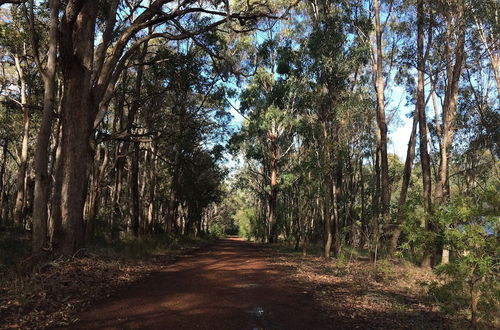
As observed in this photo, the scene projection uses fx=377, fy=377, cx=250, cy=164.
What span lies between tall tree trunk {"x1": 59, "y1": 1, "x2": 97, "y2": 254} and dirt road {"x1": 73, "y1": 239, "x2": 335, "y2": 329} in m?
2.53

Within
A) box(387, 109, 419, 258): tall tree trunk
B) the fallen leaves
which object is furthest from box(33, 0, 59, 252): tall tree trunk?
box(387, 109, 419, 258): tall tree trunk

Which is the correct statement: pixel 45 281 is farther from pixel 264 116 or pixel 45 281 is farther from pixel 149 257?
pixel 264 116

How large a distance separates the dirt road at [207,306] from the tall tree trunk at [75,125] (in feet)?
8.29

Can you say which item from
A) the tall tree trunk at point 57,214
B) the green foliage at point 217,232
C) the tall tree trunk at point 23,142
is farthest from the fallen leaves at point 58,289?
the green foliage at point 217,232

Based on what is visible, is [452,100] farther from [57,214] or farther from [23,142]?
[23,142]

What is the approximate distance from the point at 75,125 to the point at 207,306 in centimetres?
618

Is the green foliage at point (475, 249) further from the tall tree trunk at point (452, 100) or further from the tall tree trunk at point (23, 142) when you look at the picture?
the tall tree trunk at point (23, 142)

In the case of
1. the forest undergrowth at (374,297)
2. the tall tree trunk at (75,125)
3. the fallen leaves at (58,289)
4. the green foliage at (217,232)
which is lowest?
the green foliage at (217,232)

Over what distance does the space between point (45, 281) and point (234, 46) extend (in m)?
20.0

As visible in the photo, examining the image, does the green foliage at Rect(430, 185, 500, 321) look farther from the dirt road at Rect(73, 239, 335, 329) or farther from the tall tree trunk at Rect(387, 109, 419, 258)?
the tall tree trunk at Rect(387, 109, 419, 258)

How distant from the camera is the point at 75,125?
32.7 ft

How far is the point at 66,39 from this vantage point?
910 cm

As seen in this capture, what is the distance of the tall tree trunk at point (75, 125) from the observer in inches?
384

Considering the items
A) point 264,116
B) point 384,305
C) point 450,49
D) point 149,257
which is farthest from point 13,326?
point 264,116
